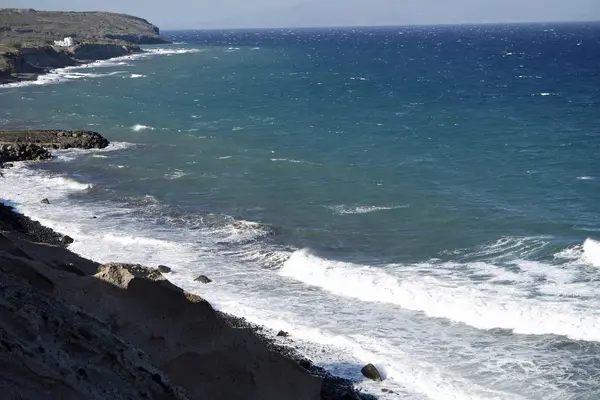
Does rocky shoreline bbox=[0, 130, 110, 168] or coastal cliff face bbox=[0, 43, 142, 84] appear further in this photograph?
coastal cliff face bbox=[0, 43, 142, 84]

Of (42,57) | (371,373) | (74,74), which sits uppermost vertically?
(42,57)

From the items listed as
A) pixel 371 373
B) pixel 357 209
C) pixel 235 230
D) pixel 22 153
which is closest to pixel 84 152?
pixel 22 153

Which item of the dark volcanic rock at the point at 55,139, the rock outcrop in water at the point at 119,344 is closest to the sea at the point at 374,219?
the dark volcanic rock at the point at 55,139

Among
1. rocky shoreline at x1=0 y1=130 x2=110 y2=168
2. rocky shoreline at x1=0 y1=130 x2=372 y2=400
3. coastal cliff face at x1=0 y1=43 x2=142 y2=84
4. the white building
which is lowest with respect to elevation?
rocky shoreline at x1=0 y1=130 x2=110 y2=168

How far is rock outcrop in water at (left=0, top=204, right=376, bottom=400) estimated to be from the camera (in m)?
13.0

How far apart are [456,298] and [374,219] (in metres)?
11.7

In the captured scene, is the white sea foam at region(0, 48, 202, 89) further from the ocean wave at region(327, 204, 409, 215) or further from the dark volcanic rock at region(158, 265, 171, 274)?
the dark volcanic rock at region(158, 265, 171, 274)

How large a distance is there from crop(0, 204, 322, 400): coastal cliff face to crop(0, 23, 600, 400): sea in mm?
3901

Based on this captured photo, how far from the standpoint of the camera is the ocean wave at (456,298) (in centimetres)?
2409

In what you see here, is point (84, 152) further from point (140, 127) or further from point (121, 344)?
point (121, 344)

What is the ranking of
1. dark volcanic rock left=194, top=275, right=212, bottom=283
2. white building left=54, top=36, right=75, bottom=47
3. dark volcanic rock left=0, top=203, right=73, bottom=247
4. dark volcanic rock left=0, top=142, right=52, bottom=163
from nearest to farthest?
dark volcanic rock left=194, top=275, right=212, bottom=283
dark volcanic rock left=0, top=203, right=73, bottom=247
dark volcanic rock left=0, top=142, right=52, bottom=163
white building left=54, top=36, right=75, bottom=47

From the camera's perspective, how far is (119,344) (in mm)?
15781

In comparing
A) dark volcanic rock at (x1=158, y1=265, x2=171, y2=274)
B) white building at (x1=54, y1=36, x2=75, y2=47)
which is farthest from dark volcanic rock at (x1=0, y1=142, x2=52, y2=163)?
white building at (x1=54, y1=36, x2=75, y2=47)

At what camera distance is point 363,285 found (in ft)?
91.7
